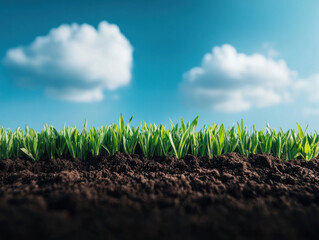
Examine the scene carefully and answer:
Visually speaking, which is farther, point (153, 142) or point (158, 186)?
point (153, 142)

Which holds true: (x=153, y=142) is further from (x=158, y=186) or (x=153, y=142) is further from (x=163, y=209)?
(x=163, y=209)

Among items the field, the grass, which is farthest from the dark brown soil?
the grass

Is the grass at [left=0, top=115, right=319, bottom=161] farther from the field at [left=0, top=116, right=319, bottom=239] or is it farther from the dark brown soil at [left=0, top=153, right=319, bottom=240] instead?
the dark brown soil at [left=0, top=153, right=319, bottom=240]

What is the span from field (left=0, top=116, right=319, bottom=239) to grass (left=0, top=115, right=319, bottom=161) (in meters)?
0.01

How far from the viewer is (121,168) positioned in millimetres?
2793

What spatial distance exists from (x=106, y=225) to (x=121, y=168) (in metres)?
1.54

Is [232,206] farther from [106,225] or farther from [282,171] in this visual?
[282,171]

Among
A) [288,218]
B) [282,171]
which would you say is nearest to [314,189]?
[282,171]

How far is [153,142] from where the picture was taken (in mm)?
3227

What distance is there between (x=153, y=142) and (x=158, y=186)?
1.27 metres

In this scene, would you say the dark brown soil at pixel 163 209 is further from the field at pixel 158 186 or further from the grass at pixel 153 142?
the grass at pixel 153 142

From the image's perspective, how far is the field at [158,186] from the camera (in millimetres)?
1264

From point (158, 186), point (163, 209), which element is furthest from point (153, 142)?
point (163, 209)

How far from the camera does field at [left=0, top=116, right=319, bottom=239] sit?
126 centimetres
